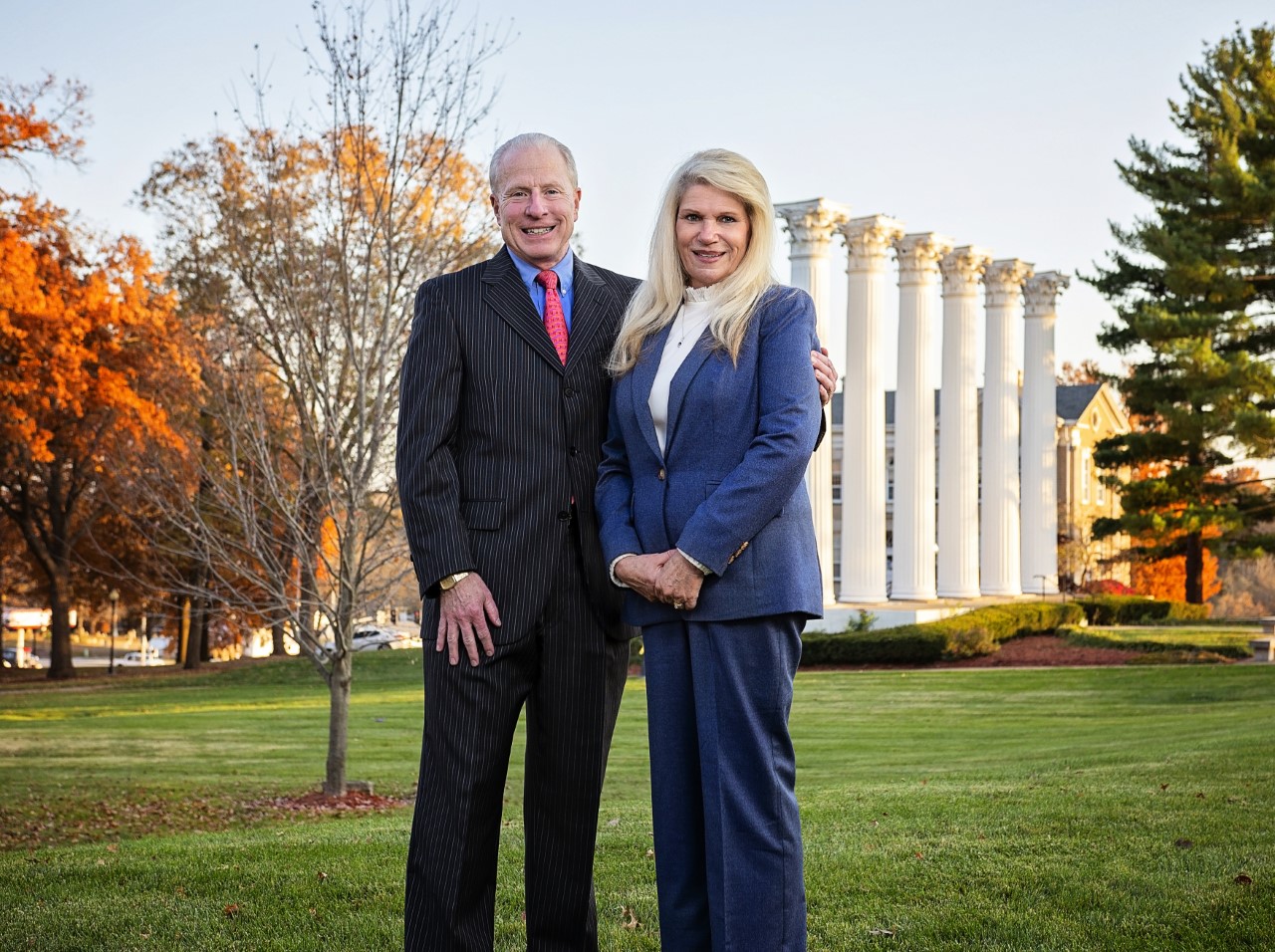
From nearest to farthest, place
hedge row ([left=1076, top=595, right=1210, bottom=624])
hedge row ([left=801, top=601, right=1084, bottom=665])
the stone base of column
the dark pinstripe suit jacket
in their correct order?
the dark pinstripe suit jacket < hedge row ([left=801, top=601, right=1084, bottom=665]) < the stone base of column < hedge row ([left=1076, top=595, right=1210, bottom=624])

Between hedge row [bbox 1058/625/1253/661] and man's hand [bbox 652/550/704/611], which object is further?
hedge row [bbox 1058/625/1253/661]

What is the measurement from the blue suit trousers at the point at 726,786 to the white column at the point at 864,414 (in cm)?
3536

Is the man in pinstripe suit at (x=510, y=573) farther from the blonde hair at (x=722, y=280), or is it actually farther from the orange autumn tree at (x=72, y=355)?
the orange autumn tree at (x=72, y=355)

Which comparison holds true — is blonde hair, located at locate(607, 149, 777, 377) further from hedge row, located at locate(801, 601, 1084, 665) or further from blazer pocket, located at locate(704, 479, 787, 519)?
hedge row, located at locate(801, 601, 1084, 665)

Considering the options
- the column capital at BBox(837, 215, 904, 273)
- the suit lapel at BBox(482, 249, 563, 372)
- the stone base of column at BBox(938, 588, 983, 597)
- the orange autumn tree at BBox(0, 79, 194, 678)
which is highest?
the column capital at BBox(837, 215, 904, 273)

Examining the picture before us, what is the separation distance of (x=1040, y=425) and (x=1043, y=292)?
5.14m

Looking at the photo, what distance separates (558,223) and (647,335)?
24.8 inches

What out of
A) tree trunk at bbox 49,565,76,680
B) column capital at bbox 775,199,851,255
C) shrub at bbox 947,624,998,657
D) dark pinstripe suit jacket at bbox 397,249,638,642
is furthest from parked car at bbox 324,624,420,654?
dark pinstripe suit jacket at bbox 397,249,638,642

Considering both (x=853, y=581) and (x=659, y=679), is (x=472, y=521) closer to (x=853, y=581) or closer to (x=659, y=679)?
(x=659, y=679)

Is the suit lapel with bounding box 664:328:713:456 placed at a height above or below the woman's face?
below

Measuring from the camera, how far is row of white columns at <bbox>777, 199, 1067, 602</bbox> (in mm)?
39188

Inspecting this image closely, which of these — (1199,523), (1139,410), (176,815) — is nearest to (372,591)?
(176,815)

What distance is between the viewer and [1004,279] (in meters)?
46.9

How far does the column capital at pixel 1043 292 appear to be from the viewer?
49438 millimetres
